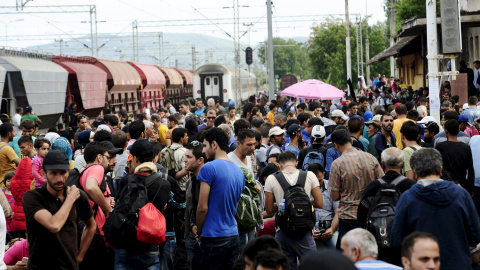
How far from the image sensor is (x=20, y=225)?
853 cm

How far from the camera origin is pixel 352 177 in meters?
A: 7.00

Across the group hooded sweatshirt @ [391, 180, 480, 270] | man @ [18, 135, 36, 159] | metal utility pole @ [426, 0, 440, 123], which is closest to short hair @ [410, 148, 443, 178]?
hooded sweatshirt @ [391, 180, 480, 270]

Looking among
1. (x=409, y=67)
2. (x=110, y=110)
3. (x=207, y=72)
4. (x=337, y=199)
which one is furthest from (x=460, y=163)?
(x=207, y=72)

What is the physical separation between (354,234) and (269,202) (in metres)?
2.71

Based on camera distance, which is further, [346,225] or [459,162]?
[459,162]

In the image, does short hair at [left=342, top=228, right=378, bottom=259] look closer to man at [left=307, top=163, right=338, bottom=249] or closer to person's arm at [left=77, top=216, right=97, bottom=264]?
person's arm at [left=77, top=216, right=97, bottom=264]

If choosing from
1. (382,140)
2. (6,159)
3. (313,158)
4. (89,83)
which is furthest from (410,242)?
(89,83)

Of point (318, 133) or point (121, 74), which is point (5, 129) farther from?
point (121, 74)

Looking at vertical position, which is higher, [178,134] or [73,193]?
[178,134]

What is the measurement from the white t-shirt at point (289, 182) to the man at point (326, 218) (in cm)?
45

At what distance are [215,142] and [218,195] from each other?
0.53 meters

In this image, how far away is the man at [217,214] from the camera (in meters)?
6.28

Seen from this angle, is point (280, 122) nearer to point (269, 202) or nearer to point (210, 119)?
point (210, 119)

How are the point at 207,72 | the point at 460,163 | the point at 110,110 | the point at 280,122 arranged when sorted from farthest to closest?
the point at 207,72 < the point at 110,110 < the point at 280,122 < the point at 460,163
